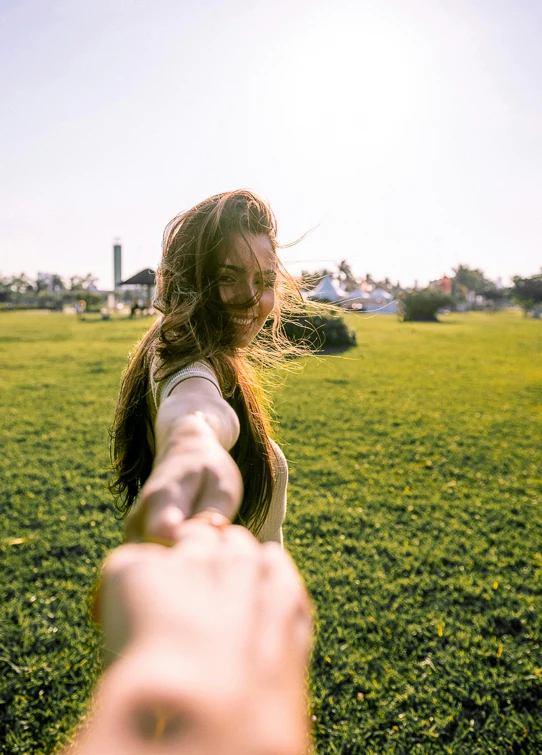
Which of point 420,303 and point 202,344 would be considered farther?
point 420,303

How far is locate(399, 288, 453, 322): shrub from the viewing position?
42375 mm

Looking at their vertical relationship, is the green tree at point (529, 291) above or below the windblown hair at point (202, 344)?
above

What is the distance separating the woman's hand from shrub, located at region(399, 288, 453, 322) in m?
42.7

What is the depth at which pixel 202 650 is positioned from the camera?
451mm

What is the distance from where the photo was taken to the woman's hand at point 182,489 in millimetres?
622

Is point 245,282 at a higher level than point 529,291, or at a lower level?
lower

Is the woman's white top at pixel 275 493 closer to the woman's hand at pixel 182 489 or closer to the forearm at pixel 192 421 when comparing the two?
the forearm at pixel 192 421

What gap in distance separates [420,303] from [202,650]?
44.6 metres

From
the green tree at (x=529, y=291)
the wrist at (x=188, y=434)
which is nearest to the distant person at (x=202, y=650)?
the wrist at (x=188, y=434)

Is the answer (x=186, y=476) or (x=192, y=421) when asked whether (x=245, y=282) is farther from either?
(x=186, y=476)

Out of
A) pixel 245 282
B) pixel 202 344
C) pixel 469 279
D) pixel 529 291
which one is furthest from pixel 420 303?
pixel 469 279

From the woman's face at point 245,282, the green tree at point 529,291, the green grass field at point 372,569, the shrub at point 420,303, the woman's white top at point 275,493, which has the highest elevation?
the green tree at point 529,291

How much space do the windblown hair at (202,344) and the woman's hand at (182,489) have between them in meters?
0.47

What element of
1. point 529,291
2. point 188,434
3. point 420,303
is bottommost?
point 188,434
